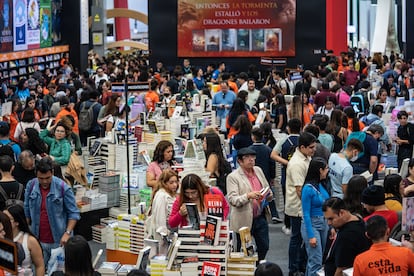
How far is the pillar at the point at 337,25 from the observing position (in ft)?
102

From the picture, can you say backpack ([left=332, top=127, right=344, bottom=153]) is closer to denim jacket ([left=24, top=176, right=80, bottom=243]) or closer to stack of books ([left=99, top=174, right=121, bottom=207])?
stack of books ([left=99, top=174, right=121, bottom=207])

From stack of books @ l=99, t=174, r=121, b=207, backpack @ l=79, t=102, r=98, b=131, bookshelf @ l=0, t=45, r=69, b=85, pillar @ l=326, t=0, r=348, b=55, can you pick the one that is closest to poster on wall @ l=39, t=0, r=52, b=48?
bookshelf @ l=0, t=45, r=69, b=85

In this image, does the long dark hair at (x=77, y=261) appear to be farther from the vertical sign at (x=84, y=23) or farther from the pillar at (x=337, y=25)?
the pillar at (x=337, y=25)

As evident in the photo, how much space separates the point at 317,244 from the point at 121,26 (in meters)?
40.6

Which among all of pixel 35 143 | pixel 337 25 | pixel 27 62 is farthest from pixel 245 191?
pixel 337 25

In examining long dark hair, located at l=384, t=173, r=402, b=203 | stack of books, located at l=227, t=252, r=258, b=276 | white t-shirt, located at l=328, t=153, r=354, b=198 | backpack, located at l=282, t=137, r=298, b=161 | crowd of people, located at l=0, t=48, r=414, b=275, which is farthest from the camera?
backpack, located at l=282, t=137, r=298, b=161

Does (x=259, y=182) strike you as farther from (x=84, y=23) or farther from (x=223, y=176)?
(x=84, y=23)

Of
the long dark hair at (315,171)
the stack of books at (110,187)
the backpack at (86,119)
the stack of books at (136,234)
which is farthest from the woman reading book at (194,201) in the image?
the backpack at (86,119)

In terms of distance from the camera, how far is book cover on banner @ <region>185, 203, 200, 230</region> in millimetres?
7047

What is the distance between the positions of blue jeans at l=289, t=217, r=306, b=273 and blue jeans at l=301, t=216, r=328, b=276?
0.52m

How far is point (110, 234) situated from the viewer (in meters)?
9.23

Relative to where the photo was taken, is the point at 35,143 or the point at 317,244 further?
the point at 35,143

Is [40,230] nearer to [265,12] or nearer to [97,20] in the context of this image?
[265,12]

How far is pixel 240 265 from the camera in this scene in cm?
704
